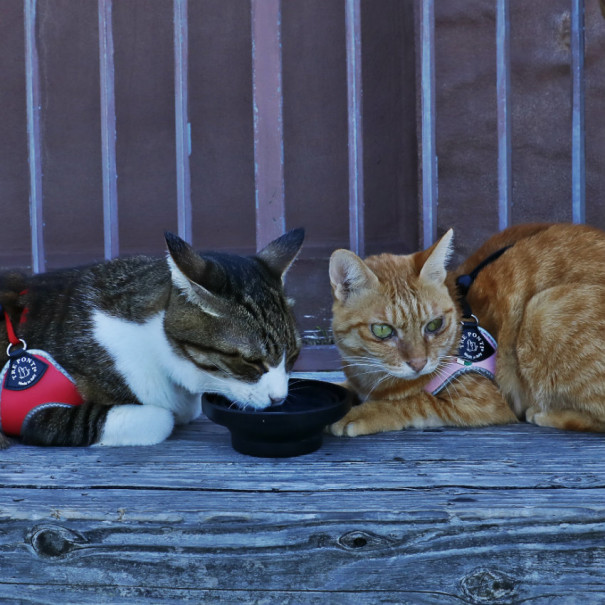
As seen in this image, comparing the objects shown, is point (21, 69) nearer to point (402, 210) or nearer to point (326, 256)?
point (326, 256)

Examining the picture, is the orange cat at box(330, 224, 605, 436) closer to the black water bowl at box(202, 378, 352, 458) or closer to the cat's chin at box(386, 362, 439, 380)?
the cat's chin at box(386, 362, 439, 380)

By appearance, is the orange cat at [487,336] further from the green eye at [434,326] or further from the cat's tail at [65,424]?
the cat's tail at [65,424]

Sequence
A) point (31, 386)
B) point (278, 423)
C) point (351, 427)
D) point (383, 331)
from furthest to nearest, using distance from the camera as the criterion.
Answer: point (383, 331), point (351, 427), point (31, 386), point (278, 423)

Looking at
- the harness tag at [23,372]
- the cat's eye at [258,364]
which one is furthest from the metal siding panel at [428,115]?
the harness tag at [23,372]

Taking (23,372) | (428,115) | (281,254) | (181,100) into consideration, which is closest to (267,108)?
(181,100)

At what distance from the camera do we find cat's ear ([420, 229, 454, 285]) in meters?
2.36

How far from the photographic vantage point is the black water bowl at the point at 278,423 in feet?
6.03

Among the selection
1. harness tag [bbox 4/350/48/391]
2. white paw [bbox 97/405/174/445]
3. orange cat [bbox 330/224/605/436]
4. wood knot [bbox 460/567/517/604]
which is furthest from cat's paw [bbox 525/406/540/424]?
harness tag [bbox 4/350/48/391]

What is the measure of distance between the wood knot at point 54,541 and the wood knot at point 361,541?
25.6 inches

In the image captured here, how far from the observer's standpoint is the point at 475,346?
7.84 ft

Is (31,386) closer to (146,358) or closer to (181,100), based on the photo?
(146,358)

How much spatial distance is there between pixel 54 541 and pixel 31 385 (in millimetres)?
559

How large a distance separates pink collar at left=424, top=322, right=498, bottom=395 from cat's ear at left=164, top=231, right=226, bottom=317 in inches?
34.9

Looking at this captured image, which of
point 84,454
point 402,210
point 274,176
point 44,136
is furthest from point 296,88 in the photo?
point 84,454
